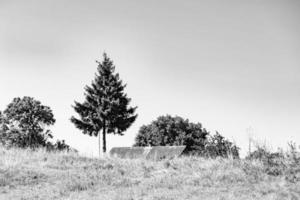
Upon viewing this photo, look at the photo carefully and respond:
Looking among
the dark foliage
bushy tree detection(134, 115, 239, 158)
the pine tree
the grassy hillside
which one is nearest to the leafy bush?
the grassy hillside

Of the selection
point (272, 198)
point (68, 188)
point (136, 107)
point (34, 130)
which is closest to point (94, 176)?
point (68, 188)

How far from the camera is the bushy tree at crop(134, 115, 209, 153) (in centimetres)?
6253

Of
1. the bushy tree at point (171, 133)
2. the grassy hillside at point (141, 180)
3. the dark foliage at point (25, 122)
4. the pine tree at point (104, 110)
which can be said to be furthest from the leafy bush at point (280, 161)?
the bushy tree at point (171, 133)

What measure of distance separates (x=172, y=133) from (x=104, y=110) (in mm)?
32027

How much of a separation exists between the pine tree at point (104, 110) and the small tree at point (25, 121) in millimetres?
12241

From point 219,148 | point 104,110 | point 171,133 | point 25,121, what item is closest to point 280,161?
point 219,148

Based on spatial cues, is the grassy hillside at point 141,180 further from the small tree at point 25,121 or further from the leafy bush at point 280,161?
the small tree at point 25,121

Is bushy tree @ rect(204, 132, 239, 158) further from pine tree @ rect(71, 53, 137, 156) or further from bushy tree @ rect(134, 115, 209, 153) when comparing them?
bushy tree @ rect(134, 115, 209, 153)

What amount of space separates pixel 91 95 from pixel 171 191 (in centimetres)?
3009

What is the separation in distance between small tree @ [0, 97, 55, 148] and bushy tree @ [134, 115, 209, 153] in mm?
25288

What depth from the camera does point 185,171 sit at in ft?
29.5

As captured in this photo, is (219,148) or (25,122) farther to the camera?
(25,122)

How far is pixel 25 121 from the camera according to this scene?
4450cm

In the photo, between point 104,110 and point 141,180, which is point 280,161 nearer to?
point 141,180
